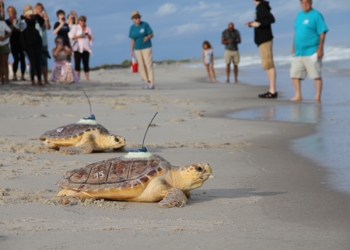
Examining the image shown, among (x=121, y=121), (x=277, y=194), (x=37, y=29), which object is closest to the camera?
(x=277, y=194)

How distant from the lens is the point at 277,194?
5527 millimetres

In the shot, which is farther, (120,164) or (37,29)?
(37,29)

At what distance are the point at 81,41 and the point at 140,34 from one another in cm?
387

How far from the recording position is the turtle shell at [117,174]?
5.12 meters

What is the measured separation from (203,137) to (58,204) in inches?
163

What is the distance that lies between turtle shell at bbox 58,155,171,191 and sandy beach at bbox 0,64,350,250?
5.9 inches

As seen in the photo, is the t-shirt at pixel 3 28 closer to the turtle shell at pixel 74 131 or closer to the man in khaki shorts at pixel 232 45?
the man in khaki shorts at pixel 232 45

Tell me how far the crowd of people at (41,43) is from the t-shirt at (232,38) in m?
4.36

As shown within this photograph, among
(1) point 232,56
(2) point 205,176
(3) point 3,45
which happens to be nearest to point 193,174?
(2) point 205,176

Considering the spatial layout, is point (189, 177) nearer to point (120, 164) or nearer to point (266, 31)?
point (120, 164)

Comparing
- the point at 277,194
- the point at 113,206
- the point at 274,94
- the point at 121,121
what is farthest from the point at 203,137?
the point at 274,94

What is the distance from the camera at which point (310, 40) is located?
14.1 meters

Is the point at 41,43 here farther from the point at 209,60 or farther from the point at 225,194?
the point at 225,194

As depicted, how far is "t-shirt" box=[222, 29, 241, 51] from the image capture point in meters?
23.7
